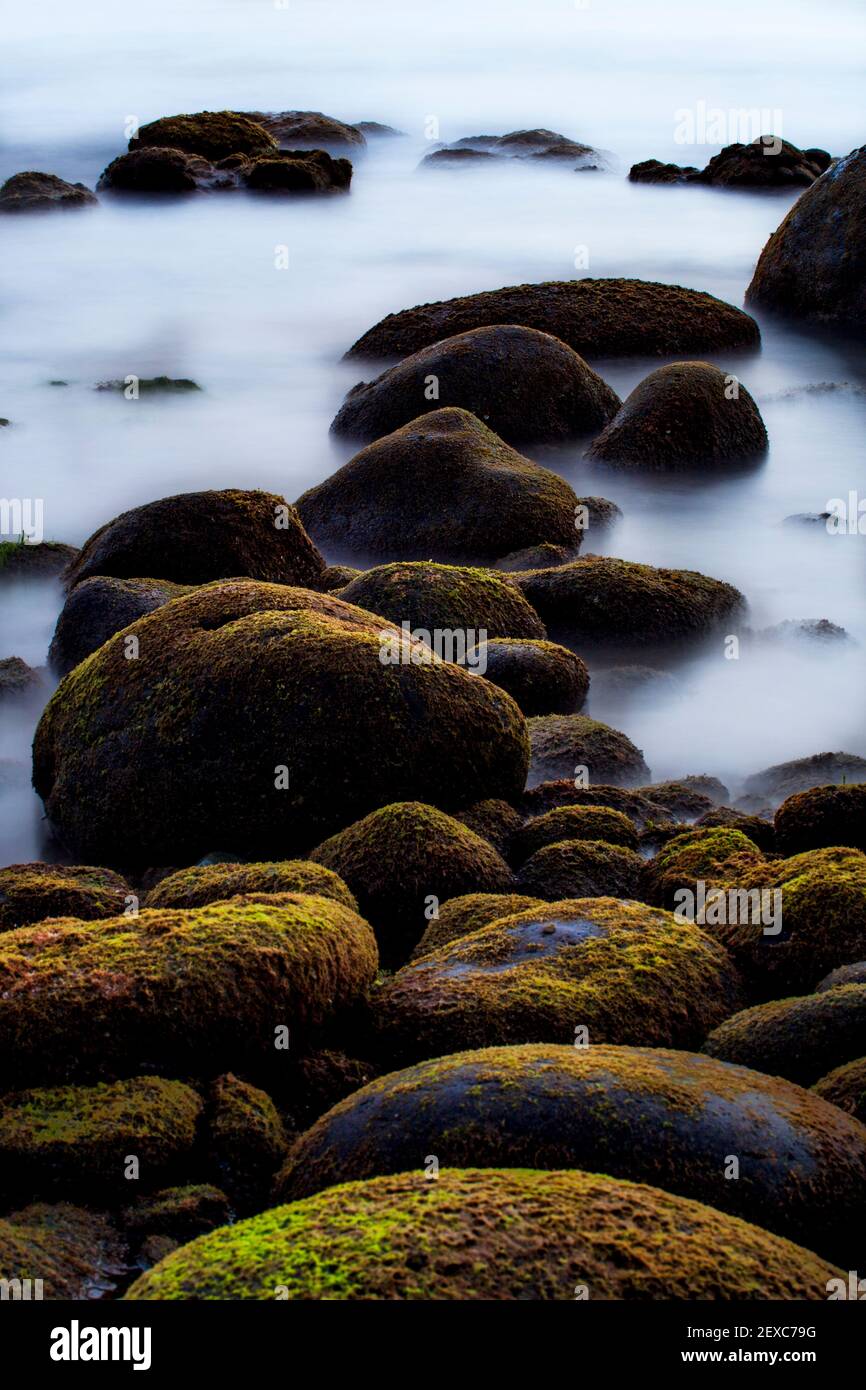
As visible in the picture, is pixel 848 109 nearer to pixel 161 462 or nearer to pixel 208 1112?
pixel 161 462

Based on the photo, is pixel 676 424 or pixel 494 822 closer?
pixel 494 822

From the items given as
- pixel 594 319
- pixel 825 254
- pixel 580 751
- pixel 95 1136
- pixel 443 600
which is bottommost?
pixel 580 751

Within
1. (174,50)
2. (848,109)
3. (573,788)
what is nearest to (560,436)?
(573,788)

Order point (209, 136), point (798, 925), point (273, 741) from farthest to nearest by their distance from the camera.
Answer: point (209, 136), point (273, 741), point (798, 925)

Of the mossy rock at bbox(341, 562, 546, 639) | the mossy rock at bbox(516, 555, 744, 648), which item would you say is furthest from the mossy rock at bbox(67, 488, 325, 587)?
the mossy rock at bbox(516, 555, 744, 648)

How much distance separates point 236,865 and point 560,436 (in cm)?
A: 1001

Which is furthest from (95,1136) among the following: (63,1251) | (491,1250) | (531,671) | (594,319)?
(594,319)

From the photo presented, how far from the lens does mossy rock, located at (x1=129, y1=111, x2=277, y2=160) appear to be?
29500 millimetres

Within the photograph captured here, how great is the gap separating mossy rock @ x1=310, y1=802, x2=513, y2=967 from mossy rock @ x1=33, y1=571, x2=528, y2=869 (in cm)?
64

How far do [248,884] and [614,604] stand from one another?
5.43m

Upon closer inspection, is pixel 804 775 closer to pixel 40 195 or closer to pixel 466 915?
pixel 466 915

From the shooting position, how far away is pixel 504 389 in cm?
1525

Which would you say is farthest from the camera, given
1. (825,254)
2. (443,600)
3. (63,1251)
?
(825,254)

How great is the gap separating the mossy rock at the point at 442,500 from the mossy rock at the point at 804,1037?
25.7ft
